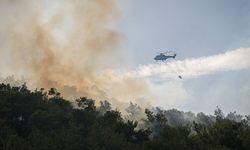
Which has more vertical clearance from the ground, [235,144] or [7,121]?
[7,121]

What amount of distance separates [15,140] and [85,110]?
52.7 metres

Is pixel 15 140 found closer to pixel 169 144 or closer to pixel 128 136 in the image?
pixel 169 144

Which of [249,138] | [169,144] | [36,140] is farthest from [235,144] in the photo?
[36,140]

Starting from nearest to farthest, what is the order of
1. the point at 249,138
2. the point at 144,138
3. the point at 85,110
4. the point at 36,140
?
the point at 36,140 → the point at 249,138 → the point at 144,138 → the point at 85,110

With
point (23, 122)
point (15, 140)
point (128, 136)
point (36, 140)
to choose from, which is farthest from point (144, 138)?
point (15, 140)

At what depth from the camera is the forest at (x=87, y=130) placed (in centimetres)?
5309

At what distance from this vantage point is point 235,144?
61375 mm

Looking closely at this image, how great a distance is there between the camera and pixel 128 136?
78.8 metres

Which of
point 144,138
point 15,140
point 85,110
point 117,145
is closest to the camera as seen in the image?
point 15,140

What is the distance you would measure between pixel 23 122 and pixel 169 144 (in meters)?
39.0

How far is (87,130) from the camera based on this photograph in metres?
71.9

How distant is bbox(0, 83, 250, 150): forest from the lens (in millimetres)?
53094

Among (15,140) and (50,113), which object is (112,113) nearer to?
(50,113)

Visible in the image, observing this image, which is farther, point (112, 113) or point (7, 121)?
point (112, 113)
